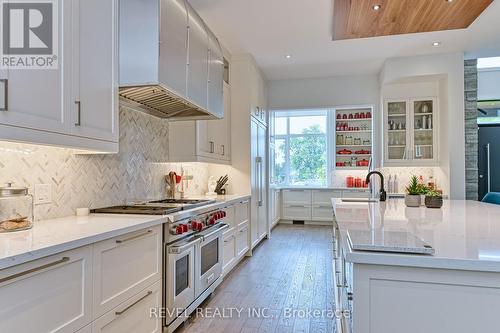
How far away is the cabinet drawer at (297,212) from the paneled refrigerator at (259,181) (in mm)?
1627

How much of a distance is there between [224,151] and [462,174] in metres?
3.56

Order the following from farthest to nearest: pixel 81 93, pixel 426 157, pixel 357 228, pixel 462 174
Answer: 1. pixel 426 157
2. pixel 462 174
3. pixel 81 93
4. pixel 357 228

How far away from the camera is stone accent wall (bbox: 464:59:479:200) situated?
490 cm

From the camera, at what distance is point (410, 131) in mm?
5324

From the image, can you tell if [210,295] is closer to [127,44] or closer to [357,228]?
[357,228]

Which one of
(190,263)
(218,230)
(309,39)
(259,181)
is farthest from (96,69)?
(259,181)

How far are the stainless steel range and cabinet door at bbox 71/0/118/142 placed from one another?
26.7 inches

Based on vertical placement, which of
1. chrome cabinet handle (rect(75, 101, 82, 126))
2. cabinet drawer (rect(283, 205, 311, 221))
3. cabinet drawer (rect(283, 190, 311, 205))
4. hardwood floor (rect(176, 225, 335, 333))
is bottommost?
hardwood floor (rect(176, 225, 335, 333))

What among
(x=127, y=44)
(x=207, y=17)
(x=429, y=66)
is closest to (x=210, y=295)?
(x=127, y=44)

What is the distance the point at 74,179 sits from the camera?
210cm

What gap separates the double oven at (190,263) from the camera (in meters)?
2.17

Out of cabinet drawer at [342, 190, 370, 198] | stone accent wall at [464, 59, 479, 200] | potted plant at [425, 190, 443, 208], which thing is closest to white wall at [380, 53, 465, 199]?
stone accent wall at [464, 59, 479, 200]

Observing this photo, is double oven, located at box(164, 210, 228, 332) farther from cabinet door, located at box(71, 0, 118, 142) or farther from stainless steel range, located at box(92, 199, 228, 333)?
cabinet door, located at box(71, 0, 118, 142)

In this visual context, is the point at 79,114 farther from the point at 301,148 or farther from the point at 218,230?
the point at 301,148
